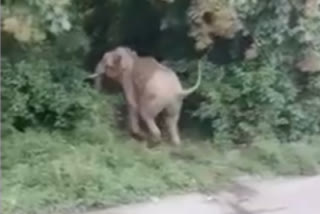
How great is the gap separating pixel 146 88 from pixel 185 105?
1.97 feet

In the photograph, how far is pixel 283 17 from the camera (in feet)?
24.4

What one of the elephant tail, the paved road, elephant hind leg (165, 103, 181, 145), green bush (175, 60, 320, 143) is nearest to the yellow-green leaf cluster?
the elephant tail

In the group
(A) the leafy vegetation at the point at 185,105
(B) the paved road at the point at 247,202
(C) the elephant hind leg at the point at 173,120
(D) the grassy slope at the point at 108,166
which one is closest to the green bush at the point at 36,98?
(A) the leafy vegetation at the point at 185,105

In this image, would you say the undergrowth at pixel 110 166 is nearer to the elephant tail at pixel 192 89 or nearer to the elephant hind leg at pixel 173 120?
the elephant hind leg at pixel 173 120

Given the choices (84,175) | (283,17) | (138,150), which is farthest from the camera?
(283,17)

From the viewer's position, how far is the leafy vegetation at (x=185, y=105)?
643cm

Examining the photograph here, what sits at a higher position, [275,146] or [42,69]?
[42,69]

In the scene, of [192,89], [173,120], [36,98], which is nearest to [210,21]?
[192,89]

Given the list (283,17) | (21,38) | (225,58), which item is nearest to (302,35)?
(283,17)

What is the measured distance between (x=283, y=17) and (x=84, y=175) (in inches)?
87.2

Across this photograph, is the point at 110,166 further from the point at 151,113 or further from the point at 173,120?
the point at 173,120

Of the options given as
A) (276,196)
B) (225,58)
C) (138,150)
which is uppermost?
(225,58)

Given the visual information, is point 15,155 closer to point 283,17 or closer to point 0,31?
point 0,31

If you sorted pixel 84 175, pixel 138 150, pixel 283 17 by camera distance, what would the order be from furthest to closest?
pixel 283 17
pixel 138 150
pixel 84 175
